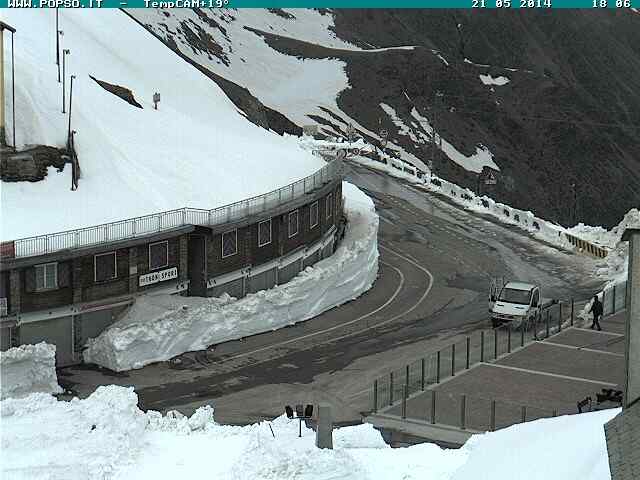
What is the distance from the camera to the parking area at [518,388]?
1190 inches

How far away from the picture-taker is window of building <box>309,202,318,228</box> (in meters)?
49.6

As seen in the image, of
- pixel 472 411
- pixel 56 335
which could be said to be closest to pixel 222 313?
pixel 56 335

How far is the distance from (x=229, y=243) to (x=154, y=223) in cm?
358

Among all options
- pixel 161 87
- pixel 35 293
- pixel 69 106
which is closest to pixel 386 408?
A: pixel 35 293

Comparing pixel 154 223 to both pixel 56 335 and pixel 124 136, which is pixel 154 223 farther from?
pixel 124 136

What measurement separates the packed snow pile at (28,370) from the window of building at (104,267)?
159 inches

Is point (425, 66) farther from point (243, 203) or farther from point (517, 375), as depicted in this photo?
point (517, 375)

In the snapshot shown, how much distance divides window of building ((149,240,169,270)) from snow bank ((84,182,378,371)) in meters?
1.19

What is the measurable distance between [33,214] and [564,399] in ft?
58.8

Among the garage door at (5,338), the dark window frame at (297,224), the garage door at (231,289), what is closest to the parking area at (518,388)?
the garage door at (231,289)

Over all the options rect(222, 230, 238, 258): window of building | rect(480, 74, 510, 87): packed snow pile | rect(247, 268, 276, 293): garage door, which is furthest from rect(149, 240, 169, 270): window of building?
rect(480, 74, 510, 87): packed snow pile

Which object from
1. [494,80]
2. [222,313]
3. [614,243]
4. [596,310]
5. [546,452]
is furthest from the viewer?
[494,80]

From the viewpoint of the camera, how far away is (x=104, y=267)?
126 feet

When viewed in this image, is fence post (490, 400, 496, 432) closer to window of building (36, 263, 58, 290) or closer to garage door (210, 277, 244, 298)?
window of building (36, 263, 58, 290)
